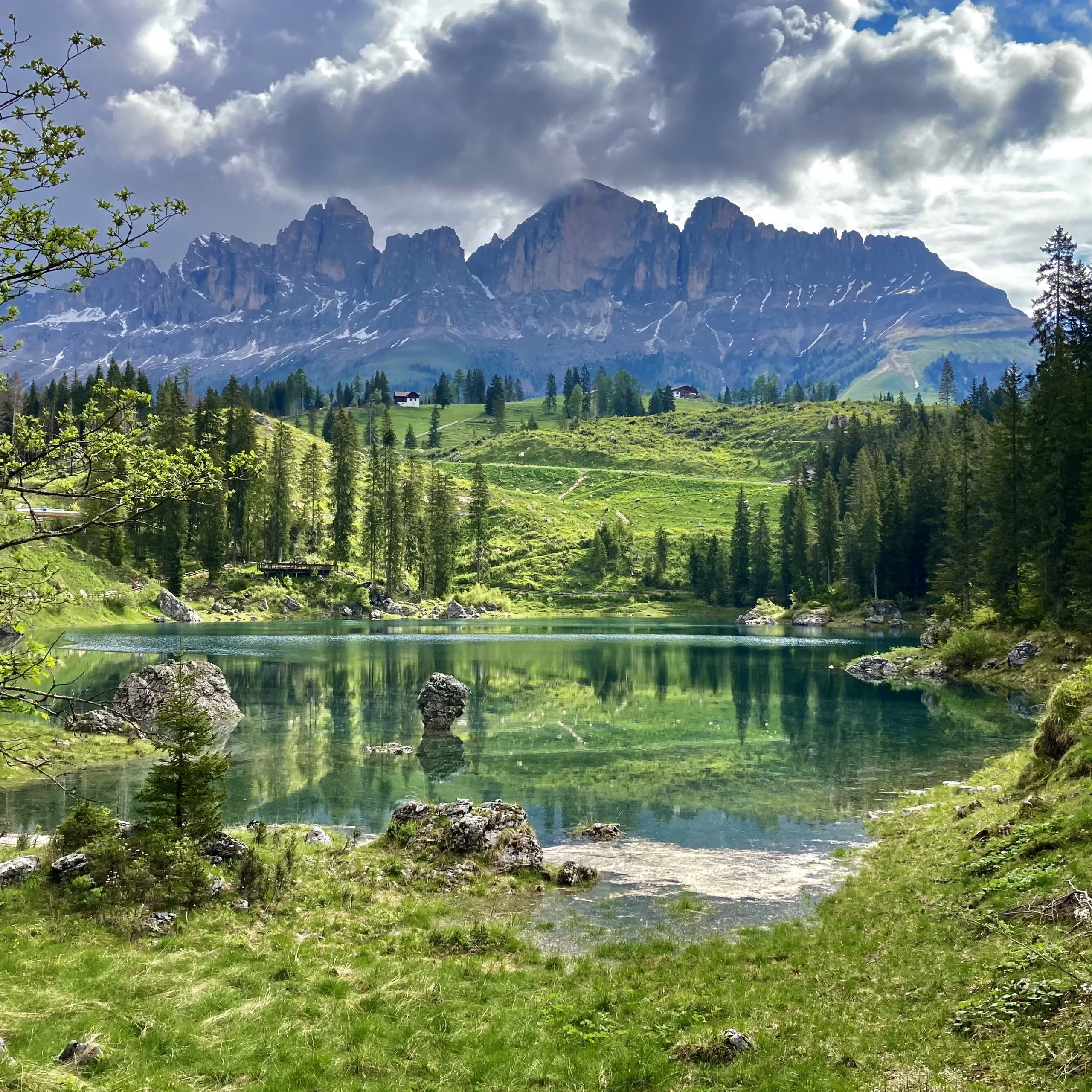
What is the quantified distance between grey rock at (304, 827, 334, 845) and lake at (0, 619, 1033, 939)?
8.33 feet

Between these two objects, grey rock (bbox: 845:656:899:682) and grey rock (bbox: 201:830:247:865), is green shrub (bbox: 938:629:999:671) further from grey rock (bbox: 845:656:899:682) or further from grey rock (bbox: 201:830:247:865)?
grey rock (bbox: 201:830:247:865)

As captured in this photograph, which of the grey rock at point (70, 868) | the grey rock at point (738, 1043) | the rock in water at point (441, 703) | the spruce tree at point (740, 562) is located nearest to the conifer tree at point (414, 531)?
the spruce tree at point (740, 562)

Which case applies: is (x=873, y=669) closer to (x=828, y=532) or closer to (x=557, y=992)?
(x=557, y=992)

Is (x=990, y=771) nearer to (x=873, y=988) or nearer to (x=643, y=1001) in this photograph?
(x=873, y=988)

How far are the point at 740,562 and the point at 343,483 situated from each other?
8335 cm

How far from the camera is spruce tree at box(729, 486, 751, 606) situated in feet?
550

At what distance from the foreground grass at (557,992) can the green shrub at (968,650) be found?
2081 inches

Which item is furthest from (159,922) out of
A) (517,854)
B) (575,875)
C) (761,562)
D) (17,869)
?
(761,562)

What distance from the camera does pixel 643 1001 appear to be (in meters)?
14.2

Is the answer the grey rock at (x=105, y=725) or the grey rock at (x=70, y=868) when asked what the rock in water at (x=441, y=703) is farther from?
the grey rock at (x=70, y=868)

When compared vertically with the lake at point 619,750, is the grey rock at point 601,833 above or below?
above

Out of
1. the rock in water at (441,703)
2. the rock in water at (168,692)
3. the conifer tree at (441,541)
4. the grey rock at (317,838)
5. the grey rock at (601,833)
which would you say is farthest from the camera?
the conifer tree at (441,541)

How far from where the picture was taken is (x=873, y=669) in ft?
236

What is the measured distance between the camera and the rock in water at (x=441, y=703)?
4491 centimetres
